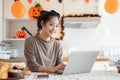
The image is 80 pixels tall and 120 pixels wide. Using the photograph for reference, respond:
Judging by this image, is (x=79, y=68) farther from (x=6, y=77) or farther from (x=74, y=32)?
(x=74, y=32)

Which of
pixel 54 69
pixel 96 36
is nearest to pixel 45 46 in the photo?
pixel 54 69

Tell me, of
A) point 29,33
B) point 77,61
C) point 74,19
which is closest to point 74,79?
point 77,61

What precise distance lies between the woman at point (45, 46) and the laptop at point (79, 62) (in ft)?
1.27

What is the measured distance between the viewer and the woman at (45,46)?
2.23m

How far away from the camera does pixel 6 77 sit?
4.58 ft

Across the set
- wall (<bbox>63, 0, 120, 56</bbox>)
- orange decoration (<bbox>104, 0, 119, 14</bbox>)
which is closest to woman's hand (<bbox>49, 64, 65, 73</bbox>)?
orange decoration (<bbox>104, 0, 119, 14</bbox>)

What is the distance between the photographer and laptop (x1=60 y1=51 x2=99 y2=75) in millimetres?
1712

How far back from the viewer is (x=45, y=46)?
7.54 feet

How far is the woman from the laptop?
0.39m

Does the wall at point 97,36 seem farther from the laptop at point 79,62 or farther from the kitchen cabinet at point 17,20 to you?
the laptop at point 79,62

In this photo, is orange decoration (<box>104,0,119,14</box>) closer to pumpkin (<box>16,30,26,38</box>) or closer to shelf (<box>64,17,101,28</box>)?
shelf (<box>64,17,101,28</box>)

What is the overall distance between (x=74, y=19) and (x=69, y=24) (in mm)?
278

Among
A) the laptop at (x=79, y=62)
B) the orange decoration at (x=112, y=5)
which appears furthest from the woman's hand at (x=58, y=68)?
the orange decoration at (x=112, y=5)

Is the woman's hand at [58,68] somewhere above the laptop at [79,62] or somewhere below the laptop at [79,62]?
below
